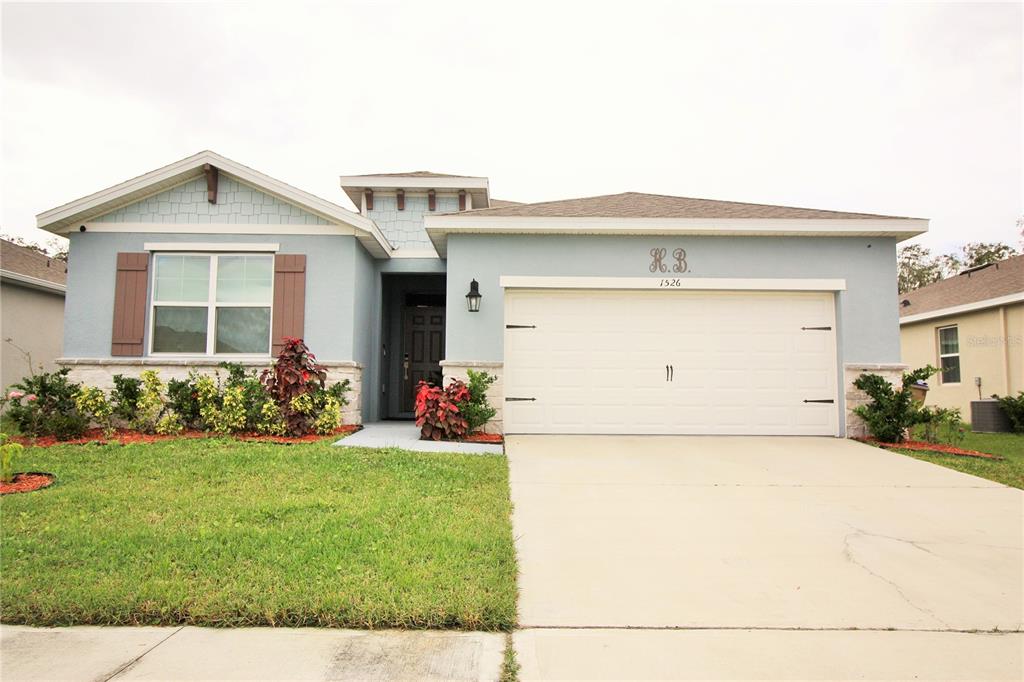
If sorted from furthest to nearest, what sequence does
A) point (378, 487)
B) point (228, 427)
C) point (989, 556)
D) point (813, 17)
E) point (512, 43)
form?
point (512, 43) < point (813, 17) < point (228, 427) < point (378, 487) < point (989, 556)

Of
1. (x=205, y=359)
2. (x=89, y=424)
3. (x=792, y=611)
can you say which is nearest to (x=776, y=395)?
(x=792, y=611)

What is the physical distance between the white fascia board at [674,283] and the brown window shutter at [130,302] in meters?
5.60

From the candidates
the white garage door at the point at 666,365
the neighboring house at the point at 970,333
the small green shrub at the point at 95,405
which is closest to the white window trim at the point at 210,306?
the small green shrub at the point at 95,405

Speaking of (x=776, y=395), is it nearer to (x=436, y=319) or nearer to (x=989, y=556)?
(x=989, y=556)

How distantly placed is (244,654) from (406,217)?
9627 mm

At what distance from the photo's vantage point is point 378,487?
5238 mm

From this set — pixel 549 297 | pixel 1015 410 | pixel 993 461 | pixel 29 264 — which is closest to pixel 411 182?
pixel 549 297

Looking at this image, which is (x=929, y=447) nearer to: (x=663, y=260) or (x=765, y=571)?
(x=663, y=260)

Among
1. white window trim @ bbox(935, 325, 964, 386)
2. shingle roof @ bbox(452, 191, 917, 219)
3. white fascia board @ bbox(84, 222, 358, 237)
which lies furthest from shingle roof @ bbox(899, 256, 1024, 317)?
white fascia board @ bbox(84, 222, 358, 237)

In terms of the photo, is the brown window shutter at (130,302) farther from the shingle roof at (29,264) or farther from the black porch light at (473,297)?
the black porch light at (473,297)

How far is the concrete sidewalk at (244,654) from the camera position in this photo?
232cm

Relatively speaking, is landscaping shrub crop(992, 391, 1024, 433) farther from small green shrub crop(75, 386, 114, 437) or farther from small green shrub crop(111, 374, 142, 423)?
small green shrub crop(75, 386, 114, 437)

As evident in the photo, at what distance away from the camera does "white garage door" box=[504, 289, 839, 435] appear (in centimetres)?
867

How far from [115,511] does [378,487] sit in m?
2.03
